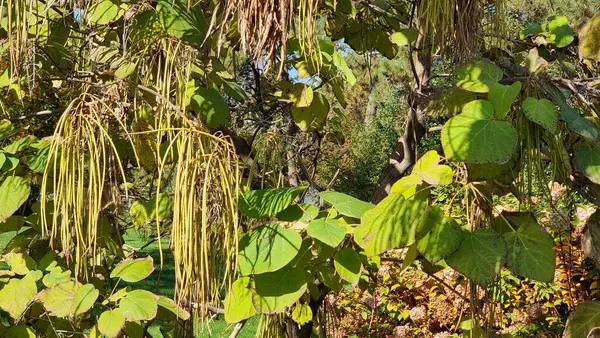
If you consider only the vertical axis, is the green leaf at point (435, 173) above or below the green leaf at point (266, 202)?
above

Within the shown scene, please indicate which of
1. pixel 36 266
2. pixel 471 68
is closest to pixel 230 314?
pixel 36 266

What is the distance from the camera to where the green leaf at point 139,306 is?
100cm

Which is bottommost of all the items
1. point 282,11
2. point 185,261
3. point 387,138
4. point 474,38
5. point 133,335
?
point 387,138

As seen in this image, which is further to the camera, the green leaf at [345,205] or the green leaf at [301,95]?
the green leaf at [301,95]

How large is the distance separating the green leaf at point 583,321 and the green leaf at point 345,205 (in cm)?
43

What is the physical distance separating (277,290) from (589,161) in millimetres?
535

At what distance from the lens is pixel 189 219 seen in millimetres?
750

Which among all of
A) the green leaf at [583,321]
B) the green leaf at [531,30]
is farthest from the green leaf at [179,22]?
the green leaf at [583,321]

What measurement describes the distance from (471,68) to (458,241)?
0.99 ft

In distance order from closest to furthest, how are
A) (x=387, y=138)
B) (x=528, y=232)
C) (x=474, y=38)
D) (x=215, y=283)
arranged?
(x=215, y=283) < (x=528, y=232) < (x=474, y=38) < (x=387, y=138)

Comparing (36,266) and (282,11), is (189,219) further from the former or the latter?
(36,266)

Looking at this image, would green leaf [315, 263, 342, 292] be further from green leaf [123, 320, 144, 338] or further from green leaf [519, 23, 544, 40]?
green leaf [519, 23, 544, 40]

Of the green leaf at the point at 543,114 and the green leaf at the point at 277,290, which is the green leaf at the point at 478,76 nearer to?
the green leaf at the point at 543,114

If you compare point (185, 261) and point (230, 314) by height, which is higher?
point (185, 261)
